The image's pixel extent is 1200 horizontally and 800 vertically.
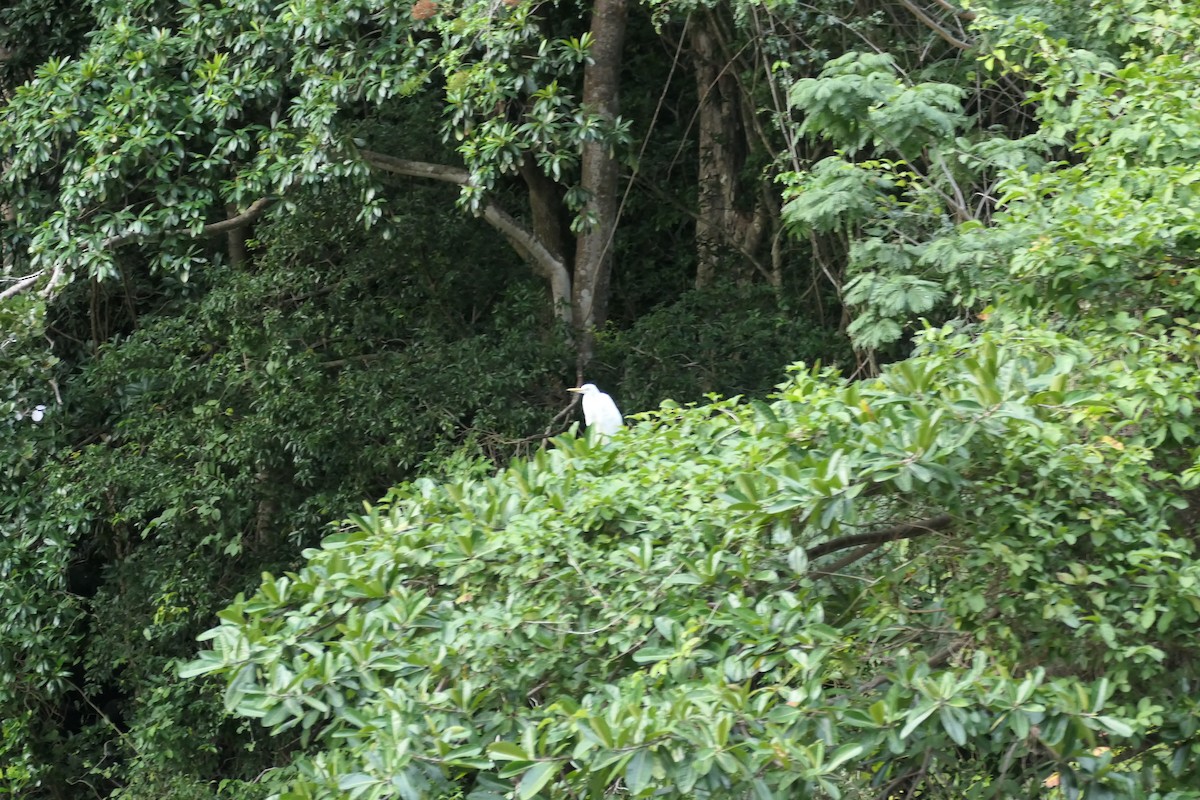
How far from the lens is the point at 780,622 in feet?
6.83

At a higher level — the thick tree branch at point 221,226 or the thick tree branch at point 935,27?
the thick tree branch at point 221,226

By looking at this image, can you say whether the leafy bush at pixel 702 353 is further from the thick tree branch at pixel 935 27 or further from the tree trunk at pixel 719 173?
the thick tree branch at pixel 935 27

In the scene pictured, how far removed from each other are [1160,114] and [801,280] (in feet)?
13.3

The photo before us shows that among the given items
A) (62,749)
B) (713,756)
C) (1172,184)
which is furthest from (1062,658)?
(62,749)

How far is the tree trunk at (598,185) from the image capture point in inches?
233

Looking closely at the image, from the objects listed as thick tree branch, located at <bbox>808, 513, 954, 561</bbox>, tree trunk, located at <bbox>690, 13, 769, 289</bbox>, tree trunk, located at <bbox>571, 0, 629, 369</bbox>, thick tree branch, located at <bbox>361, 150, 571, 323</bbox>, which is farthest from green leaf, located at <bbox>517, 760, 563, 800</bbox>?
tree trunk, located at <bbox>690, 13, 769, 289</bbox>

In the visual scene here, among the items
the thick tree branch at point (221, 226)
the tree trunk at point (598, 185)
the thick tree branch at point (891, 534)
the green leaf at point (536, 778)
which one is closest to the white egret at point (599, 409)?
the tree trunk at point (598, 185)

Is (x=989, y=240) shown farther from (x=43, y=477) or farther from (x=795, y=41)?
(x=43, y=477)

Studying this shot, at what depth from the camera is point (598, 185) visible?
612 centimetres

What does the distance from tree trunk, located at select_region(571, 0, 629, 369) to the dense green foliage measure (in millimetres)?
25

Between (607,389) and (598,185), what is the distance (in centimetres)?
98

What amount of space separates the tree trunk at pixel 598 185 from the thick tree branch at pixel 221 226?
59.4 inches

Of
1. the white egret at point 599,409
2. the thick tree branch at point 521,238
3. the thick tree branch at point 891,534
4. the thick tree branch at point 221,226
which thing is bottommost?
the white egret at point 599,409

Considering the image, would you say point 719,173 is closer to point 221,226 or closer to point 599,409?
point 599,409
